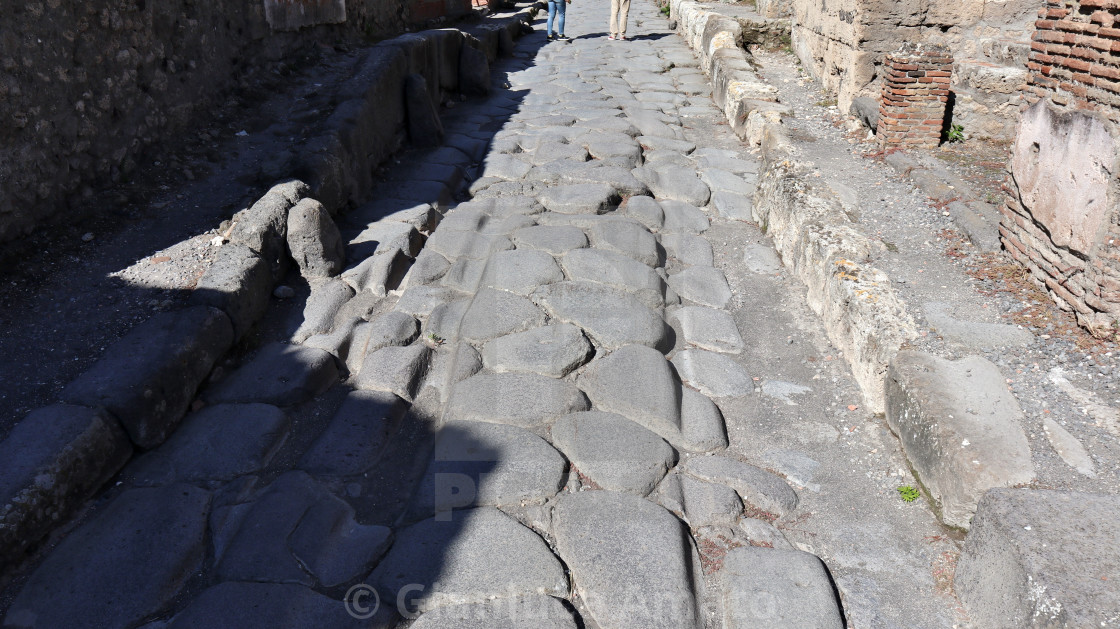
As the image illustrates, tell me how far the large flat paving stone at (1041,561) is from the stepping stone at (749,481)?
53 centimetres

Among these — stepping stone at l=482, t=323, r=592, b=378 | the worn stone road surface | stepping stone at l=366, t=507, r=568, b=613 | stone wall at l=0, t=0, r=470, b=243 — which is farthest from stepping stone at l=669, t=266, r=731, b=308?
stone wall at l=0, t=0, r=470, b=243

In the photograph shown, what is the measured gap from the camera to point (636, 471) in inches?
95.2

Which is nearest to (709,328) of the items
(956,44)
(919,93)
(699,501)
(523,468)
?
(699,501)

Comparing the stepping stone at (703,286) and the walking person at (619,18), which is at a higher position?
the walking person at (619,18)

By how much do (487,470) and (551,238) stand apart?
1954mm

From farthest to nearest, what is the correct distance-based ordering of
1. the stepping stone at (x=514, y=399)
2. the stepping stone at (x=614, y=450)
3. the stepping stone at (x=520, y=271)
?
the stepping stone at (x=520, y=271)
the stepping stone at (x=514, y=399)
the stepping stone at (x=614, y=450)

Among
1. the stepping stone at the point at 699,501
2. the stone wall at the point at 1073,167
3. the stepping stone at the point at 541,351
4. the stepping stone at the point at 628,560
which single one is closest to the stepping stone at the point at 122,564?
the stepping stone at the point at 628,560

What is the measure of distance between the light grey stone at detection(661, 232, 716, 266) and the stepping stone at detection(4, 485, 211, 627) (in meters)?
2.74

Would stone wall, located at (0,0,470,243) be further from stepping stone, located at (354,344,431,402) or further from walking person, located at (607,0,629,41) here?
walking person, located at (607,0,629,41)

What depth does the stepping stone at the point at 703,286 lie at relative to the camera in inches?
147

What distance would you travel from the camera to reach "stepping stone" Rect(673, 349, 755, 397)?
118 inches

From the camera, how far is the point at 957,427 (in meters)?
2.22

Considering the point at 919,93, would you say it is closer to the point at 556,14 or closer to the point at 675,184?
the point at 675,184

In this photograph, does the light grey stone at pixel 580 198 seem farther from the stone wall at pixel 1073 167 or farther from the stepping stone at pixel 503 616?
the stepping stone at pixel 503 616
